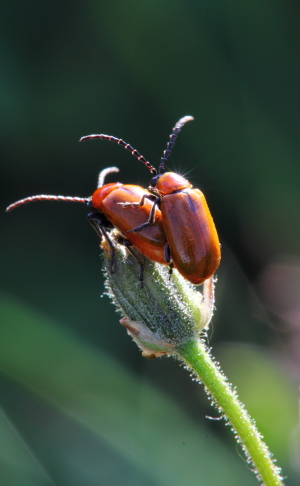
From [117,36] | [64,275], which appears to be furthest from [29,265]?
[117,36]

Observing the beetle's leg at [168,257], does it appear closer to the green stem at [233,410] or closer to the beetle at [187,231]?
the beetle at [187,231]

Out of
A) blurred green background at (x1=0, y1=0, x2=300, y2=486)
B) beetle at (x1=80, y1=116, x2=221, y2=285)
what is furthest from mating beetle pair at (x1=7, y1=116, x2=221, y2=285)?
blurred green background at (x1=0, y1=0, x2=300, y2=486)

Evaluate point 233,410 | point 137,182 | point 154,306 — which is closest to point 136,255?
point 154,306

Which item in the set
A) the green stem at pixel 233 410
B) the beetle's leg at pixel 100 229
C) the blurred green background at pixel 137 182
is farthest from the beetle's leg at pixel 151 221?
the blurred green background at pixel 137 182

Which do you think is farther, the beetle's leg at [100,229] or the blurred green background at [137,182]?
the blurred green background at [137,182]

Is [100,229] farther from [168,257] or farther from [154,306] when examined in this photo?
[154,306]

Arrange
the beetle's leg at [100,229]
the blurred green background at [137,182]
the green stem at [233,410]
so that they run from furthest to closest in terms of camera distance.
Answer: the blurred green background at [137,182]
the beetle's leg at [100,229]
the green stem at [233,410]
